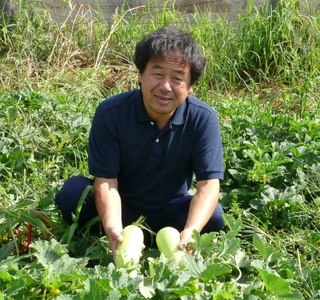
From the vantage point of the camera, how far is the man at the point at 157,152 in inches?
138

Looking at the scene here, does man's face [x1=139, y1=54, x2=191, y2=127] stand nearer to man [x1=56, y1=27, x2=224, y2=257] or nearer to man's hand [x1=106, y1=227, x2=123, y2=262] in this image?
man [x1=56, y1=27, x2=224, y2=257]

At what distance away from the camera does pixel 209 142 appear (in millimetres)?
3678

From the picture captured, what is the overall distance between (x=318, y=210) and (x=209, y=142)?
2.95 ft

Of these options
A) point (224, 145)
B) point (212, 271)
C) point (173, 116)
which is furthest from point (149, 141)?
point (224, 145)

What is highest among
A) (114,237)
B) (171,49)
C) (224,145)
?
(171,49)

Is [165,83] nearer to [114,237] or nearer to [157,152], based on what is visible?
[157,152]

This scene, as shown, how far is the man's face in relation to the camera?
3.50m

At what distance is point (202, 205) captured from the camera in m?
3.60

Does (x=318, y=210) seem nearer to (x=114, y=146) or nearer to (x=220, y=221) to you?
(x=220, y=221)

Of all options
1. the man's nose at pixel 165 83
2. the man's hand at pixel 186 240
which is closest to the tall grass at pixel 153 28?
the man's nose at pixel 165 83

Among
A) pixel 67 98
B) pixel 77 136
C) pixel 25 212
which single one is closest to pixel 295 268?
pixel 25 212

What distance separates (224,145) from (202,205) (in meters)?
1.38

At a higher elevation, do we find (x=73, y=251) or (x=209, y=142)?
(x=209, y=142)

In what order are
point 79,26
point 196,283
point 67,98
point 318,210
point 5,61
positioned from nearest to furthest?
point 196,283, point 318,210, point 67,98, point 5,61, point 79,26
